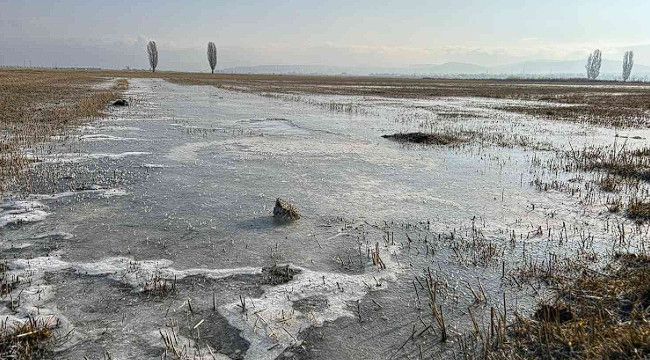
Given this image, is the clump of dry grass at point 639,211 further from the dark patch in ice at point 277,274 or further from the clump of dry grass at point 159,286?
the clump of dry grass at point 159,286

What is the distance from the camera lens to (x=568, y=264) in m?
5.84

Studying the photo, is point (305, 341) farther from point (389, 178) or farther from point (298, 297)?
point (389, 178)

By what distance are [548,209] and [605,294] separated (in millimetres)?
3775

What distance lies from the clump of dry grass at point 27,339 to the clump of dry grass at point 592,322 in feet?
13.7

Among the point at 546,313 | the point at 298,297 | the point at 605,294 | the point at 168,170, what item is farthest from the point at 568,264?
the point at 168,170

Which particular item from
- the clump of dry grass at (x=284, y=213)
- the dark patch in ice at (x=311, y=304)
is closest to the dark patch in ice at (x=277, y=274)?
the dark patch in ice at (x=311, y=304)

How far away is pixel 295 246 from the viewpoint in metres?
6.72

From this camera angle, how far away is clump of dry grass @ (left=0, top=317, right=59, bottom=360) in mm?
3941

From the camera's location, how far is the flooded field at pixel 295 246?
14.6 ft

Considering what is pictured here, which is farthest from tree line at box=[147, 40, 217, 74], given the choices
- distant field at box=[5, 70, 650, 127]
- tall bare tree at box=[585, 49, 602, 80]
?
tall bare tree at box=[585, 49, 602, 80]

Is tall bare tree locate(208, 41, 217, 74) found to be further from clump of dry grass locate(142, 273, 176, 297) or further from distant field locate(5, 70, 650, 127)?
clump of dry grass locate(142, 273, 176, 297)

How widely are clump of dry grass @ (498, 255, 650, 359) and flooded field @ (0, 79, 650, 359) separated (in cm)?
27

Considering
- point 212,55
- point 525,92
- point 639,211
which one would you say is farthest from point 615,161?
point 212,55

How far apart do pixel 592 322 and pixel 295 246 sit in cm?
391
